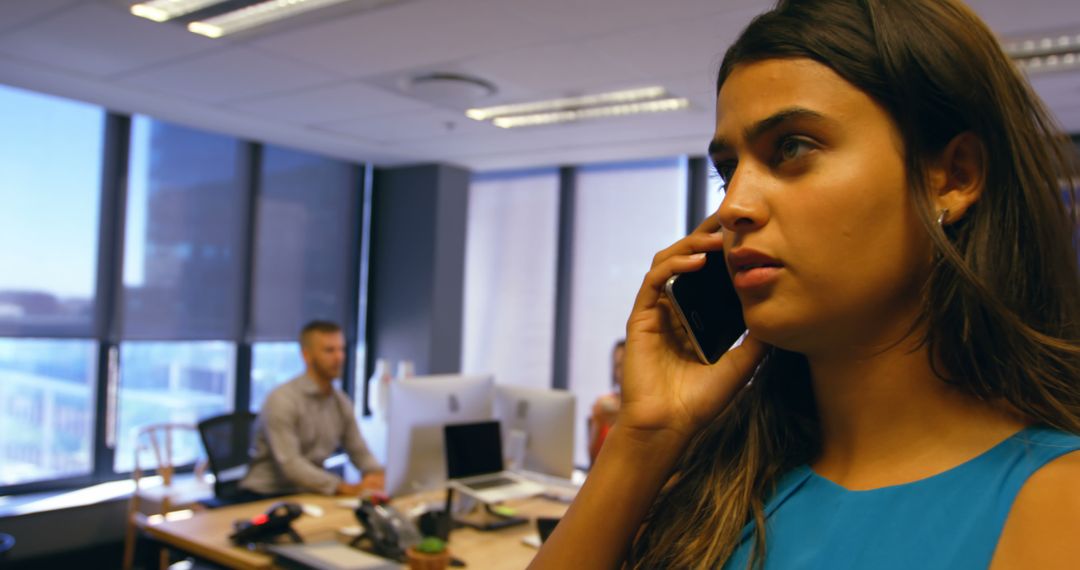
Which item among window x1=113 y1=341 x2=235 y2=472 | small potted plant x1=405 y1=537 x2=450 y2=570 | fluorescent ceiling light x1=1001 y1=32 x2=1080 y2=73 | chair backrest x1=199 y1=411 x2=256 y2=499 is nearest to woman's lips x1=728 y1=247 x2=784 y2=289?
small potted plant x1=405 y1=537 x2=450 y2=570

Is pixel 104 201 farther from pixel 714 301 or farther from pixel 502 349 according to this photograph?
pixel 714 301

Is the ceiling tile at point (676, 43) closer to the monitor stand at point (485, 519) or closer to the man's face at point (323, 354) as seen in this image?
Answer: the monitor stand at point (485, 519)

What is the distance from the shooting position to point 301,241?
621 centimetres

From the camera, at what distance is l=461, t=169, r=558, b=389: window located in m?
6.55

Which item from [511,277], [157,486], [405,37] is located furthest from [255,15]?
[511,277]

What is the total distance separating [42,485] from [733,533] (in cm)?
509

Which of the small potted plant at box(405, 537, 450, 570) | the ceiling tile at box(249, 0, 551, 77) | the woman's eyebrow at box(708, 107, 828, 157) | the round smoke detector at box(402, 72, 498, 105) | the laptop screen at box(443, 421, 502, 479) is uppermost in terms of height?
the ceiling tile at box(249, 0, 551, 77)

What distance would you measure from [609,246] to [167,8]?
378 cm

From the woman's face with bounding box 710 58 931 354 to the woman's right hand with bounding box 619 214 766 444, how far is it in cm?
13

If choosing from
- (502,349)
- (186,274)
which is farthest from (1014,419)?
(502,349)

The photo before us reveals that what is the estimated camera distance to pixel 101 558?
15.3ft

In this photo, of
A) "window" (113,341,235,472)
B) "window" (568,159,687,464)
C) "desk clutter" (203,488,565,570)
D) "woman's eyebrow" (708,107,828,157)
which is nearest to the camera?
"woman's eyebrow" (708,107,828,157)

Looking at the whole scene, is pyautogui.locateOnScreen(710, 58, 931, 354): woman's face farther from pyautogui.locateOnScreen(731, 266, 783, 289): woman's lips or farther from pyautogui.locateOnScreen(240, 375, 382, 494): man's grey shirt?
pyautogui.locateOnScreen(240, 375, 382, 494): man's grey shirt

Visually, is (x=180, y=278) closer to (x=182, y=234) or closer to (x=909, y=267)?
(x=182, y=234)
